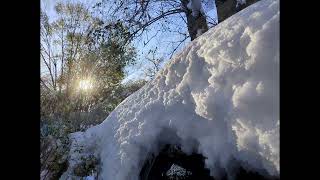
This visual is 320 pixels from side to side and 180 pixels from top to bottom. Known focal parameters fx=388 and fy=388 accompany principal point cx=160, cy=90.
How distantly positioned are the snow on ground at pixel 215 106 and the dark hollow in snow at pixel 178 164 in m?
0.06

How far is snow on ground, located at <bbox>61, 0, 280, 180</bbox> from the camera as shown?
2.09 m

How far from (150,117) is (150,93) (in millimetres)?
278

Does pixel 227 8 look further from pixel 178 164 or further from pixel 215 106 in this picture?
pixel 215 106

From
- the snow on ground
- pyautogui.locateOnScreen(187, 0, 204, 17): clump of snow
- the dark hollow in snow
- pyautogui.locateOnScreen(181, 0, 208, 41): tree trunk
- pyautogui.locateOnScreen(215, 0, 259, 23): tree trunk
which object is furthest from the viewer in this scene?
pyautogui.locateOnScreen(187, 0, 204, 17): clump of snow

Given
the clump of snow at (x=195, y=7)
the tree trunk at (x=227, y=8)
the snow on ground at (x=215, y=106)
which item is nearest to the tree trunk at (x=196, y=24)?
the clump of snow at (x=195, y=7)

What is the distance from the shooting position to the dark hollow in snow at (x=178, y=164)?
233 cm

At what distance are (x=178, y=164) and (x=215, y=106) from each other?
2.33 ft

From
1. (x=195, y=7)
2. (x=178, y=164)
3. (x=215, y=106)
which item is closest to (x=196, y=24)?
(x=195, y=7)

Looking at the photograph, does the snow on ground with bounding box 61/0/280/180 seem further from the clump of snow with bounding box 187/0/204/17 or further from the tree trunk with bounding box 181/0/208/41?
the clump of snow with bounding box 187/0/204/17

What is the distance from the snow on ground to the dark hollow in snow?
0.06 m

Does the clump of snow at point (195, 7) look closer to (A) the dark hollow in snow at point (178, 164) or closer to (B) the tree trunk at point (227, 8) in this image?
(B) the tree trunk at point (227, 8)

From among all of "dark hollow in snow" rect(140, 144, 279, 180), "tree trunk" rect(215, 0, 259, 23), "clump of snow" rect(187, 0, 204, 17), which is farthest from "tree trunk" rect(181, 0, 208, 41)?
"dark hollow in snow" rect(140, 144, 279, 180)

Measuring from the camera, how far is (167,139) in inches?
117
